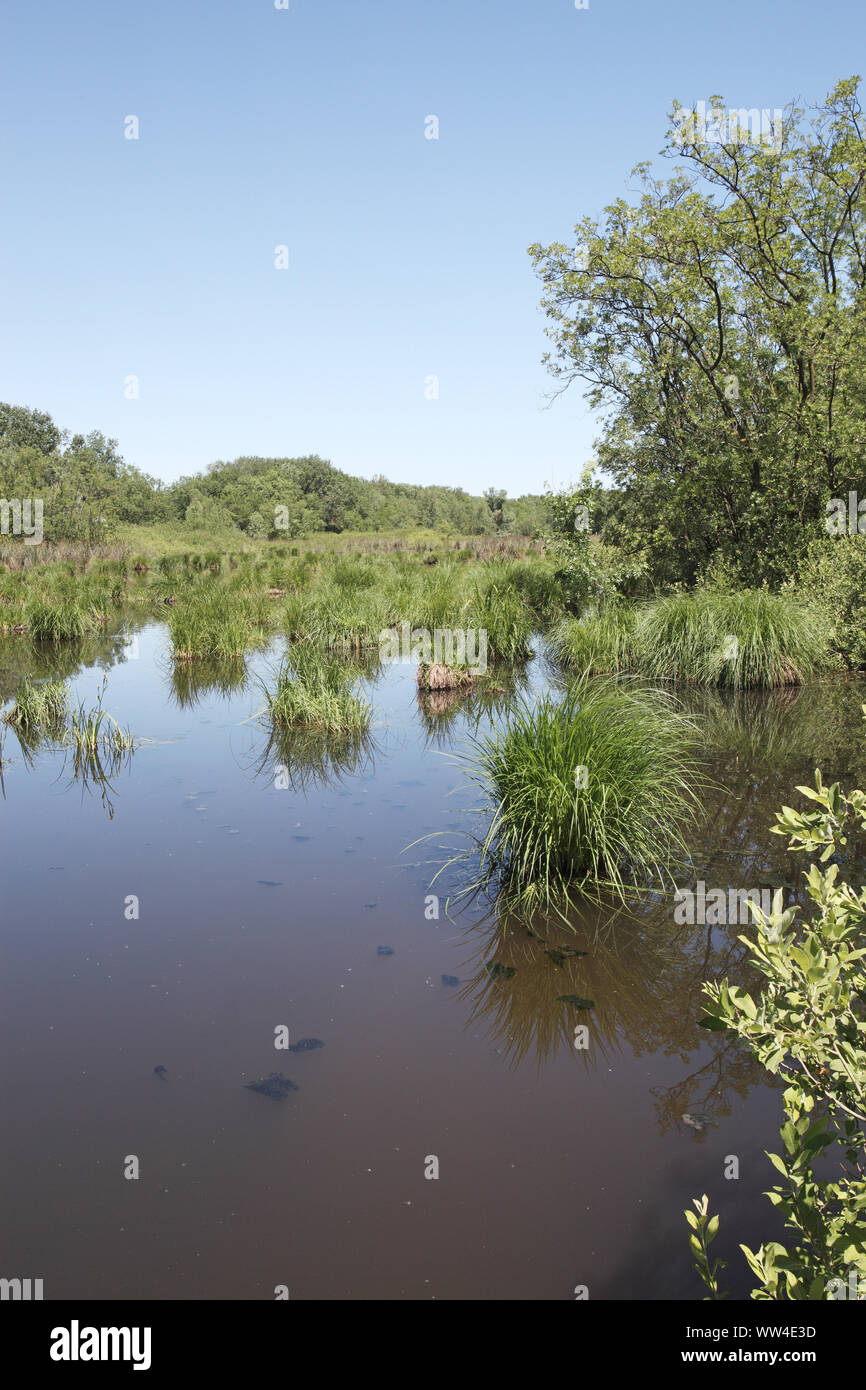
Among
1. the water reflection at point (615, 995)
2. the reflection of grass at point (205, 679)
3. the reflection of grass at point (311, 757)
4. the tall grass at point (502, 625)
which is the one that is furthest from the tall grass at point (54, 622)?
the water reflection at point (615, 995)

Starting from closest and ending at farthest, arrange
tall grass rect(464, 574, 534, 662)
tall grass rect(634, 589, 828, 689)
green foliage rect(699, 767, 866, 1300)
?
green foliage rect(699, 767, 866, 1300) → tall grass rect(634, 589, 828, 689) → tall grass rect(464, 574, 534, 662)

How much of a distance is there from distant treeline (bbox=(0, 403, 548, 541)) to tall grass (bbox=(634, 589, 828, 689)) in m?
29.8

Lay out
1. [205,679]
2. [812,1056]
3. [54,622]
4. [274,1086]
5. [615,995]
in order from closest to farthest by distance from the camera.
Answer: [812,1056] < [274,1086] < [615,995] < [205,679] < [54,622]

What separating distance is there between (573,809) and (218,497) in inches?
3242

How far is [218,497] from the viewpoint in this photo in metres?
81.8

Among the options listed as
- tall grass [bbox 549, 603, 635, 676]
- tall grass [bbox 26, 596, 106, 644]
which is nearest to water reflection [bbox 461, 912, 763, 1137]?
tall grass [bbox 549, 603, 635, 676]

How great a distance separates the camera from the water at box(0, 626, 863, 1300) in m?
2.74

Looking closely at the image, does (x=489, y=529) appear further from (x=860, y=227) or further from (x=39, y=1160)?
(x=39, y=1160)

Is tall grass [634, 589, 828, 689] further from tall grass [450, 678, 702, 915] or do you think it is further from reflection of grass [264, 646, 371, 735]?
tall grass [450, 678, 702, 915]

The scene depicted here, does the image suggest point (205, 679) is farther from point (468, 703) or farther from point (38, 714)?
point (468, 703)

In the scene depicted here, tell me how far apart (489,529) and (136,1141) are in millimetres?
80084

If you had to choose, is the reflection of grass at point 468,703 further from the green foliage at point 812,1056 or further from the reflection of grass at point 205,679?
the green foliage at point 812,1056

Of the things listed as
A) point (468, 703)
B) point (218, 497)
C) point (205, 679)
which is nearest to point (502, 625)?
point (468, 703)

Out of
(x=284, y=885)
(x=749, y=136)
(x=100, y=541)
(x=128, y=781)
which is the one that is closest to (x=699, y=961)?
(x=284, y=885)
